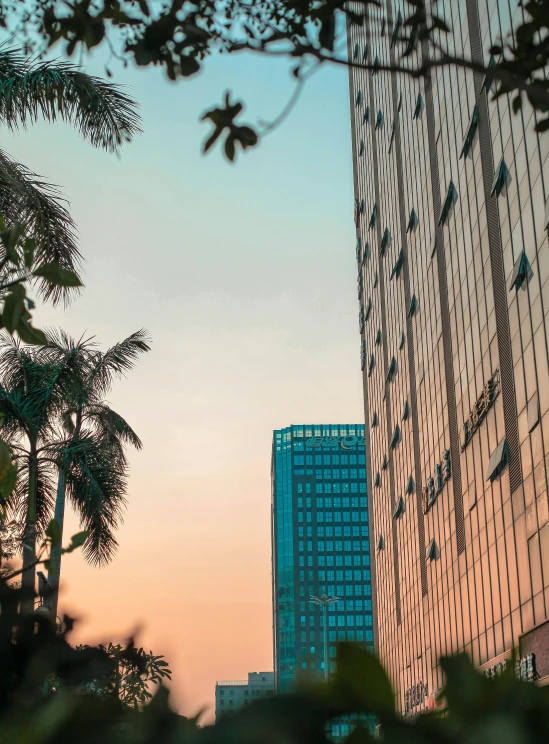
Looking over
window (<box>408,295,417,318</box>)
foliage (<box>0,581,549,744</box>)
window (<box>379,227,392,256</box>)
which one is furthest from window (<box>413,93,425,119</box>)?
foliage (<box>0,581,549,744</box>)

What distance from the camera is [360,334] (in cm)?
6525

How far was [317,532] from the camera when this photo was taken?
157 metres

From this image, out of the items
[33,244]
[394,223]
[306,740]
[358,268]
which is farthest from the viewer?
[358,268]

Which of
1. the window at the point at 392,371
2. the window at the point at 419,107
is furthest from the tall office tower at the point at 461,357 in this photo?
the window at the point at 392,371

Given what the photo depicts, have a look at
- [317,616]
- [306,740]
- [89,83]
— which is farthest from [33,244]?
[317,616]

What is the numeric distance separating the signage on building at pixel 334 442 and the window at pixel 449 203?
124 metres

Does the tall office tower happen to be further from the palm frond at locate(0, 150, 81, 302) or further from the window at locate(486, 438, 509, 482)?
the palm frond at locate(0, 150, 81, 302)

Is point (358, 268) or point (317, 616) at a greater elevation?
point (358, 268)

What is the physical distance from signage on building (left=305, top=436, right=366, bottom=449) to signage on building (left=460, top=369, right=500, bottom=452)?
416 ft

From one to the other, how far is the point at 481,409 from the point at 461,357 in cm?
337

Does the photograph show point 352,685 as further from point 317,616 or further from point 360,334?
point 317,616

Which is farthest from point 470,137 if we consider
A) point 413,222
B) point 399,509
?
point 399,509

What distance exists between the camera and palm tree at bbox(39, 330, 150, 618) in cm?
1923

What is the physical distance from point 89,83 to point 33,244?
7.80 meters
